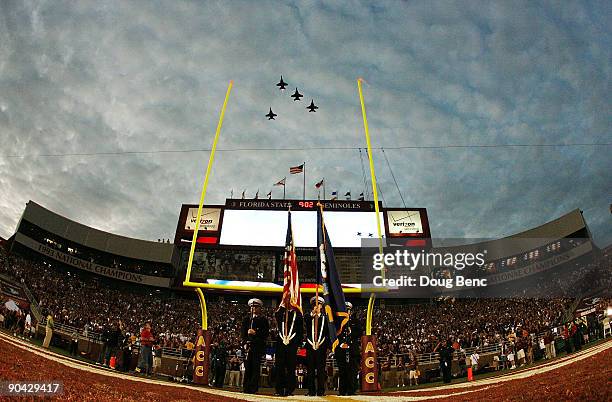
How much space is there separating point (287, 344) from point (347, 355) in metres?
2.10

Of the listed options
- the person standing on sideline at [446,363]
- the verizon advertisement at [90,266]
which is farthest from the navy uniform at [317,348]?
the verizon advertisement at [90,266]

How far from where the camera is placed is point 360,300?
44594mm

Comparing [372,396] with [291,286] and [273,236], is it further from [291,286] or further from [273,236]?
[273,236]

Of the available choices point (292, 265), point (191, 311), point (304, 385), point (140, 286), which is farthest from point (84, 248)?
point (292, 265)

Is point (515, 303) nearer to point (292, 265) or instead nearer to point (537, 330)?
point (537, 330)

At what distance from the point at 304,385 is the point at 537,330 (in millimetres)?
15513

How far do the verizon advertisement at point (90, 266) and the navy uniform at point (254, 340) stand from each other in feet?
139

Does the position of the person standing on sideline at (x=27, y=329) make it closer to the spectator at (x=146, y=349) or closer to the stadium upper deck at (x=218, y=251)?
the spectator at (x=146, y=349)

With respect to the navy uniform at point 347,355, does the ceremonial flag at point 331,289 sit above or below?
above

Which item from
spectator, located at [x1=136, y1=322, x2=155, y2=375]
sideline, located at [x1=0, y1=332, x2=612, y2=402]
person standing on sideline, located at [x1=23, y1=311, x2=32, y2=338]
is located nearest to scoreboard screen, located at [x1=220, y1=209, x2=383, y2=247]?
person standing on sideline, located at [x1=23, y1=311, x2=32, y2=338]

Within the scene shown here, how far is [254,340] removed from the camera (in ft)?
30.9

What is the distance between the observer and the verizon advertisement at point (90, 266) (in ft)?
144

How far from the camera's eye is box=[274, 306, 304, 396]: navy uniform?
9094 mm

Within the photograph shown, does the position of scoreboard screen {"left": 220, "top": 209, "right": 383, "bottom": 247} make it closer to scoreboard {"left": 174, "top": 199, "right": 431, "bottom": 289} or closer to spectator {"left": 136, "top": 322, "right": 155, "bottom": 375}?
scoreboard {"left": 174, "top": 199, "right": 431, "bottom": 289}
